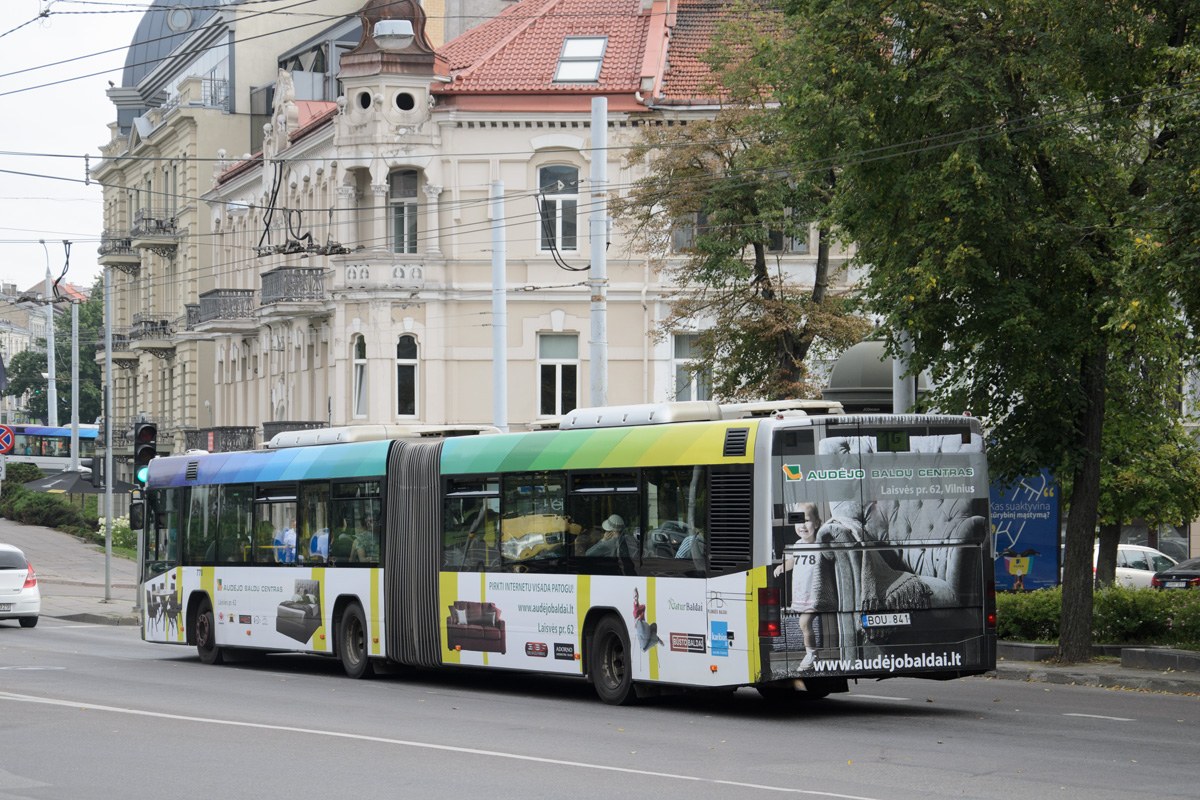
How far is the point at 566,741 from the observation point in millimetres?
14188

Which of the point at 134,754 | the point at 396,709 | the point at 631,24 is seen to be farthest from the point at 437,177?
the point at 134,754

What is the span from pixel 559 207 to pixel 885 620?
26475mm

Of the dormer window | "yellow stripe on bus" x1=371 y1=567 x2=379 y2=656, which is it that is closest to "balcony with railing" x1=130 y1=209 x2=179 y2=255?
the dormer window

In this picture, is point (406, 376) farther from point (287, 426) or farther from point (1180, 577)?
point (1180, 577)

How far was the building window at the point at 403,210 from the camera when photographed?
41.9 m

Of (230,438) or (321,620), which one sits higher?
(230,438)

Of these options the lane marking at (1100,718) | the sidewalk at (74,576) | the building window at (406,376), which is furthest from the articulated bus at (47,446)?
the lane marking at (1100,718)

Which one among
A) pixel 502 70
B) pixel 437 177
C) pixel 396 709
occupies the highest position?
pixel 502 70

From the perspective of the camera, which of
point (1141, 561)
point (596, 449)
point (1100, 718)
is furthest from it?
point (1141, 561)

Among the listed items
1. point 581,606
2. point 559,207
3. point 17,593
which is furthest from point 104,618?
point 581,606

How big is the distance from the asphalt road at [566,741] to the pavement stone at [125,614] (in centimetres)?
46

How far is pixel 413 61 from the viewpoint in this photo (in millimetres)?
41219

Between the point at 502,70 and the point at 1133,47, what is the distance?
24297 mm

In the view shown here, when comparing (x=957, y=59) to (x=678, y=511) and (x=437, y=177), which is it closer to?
(x=678, y=511)
